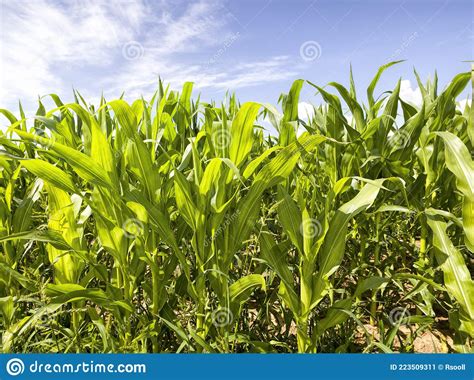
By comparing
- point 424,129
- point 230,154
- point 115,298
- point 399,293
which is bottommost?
point 399,293

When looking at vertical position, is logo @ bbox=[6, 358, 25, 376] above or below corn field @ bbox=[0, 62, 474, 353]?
below

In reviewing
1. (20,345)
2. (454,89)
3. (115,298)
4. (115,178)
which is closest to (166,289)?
(115,298)

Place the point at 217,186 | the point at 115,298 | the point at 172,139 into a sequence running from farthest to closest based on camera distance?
1. the point at 172,139
2. the point at 115,298
3. the point at 217,186

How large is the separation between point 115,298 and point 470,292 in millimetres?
1118

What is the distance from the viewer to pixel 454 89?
165cm

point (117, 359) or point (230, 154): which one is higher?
point (230, 154)

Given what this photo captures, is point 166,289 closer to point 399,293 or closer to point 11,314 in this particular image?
point 11,314

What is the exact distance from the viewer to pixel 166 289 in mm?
1374

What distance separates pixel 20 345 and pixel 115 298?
47 cm

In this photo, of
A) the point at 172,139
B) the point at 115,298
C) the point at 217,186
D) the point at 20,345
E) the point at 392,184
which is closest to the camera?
the point at 217,186

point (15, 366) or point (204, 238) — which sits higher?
point (204, 238)

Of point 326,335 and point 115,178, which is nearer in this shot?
point 115,178

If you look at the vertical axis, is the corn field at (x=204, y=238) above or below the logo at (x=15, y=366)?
above

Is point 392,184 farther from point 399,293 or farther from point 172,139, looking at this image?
point 172,139
